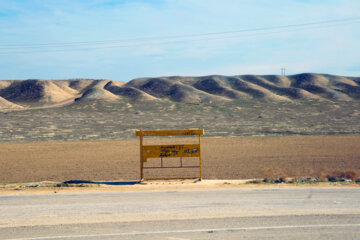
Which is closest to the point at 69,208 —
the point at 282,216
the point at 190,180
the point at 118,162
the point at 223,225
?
the point at 223,225

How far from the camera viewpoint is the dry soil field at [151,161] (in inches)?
806

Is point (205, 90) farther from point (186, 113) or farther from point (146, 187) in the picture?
point (146, 187)

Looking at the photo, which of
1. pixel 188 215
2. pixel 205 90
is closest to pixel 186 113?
pixel 205 90

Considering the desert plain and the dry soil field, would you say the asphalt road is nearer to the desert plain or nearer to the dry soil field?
the desert plain

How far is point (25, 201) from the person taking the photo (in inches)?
471

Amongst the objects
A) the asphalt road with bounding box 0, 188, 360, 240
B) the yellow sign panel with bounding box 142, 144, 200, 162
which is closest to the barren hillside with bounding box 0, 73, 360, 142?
the yellow sign panel with bounding box 142, 144, 200, 162

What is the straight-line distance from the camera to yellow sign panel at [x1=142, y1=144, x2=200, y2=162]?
53.5 feet

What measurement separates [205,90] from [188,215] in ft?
359

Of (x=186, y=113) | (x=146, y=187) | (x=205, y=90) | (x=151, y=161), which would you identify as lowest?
(x=151, y=161)

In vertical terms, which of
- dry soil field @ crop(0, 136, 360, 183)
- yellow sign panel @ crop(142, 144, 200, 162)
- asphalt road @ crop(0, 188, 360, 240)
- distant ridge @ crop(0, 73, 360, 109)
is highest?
distant ridge @ crop(0, 73, 360, 109)

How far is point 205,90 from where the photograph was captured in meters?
118

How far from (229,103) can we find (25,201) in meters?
75.1

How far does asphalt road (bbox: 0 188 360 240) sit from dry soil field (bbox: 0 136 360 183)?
23.1 feet

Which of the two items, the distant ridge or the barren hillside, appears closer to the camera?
the barren hillside
